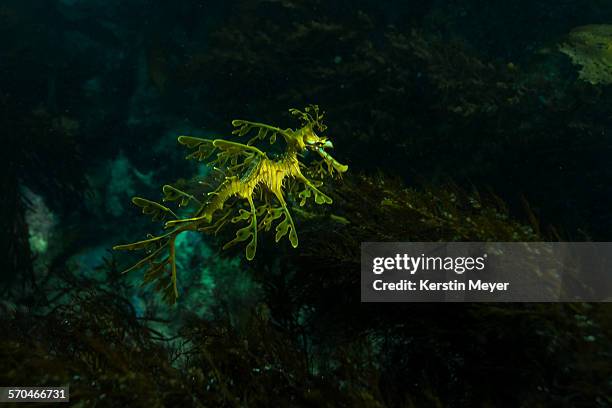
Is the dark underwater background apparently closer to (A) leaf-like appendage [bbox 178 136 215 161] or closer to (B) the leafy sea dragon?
(B) the leafy sea dragon

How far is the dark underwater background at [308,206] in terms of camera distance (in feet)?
6.35

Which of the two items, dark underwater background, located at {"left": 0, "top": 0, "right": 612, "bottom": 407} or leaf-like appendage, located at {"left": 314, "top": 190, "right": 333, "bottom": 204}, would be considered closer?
dark underwater background, located at {"left": 0, "top": 0, "right": 612, "bottom": 407}

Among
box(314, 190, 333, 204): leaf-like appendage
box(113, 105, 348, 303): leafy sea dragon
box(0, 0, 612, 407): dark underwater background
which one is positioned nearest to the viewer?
box(113, 105, 348, 303): leafy sea dragon

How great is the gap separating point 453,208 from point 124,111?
14.5ft

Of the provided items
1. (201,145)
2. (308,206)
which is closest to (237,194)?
(201,145)

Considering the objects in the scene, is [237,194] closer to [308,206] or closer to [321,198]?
[321,198]

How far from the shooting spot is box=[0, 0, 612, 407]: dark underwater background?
1935 mm

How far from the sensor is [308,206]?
9.50 ft

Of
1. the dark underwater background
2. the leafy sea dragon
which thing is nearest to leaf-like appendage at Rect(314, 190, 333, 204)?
the leafy sea dragon

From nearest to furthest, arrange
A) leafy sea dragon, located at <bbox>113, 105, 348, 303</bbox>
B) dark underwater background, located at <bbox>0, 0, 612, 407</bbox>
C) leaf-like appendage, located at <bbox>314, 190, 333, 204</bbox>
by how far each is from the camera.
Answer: leafy sea dragon, located at <bbox>113, 105, 348, 303</bbox> → dark underwater background, located at <bbox>0, 0, 612, 407</bbox> → leaf-like appendage, located at <bbox>314, 190, 333, 204</bbox>

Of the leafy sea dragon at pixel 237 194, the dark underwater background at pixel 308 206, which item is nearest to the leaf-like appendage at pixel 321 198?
the leafy sea dragon at pixel 237 194

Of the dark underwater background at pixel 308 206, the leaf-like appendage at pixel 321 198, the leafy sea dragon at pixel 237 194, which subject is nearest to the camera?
the leafy sea dragon at pixel 237 194

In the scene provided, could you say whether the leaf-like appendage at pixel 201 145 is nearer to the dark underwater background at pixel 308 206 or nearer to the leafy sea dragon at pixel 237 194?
the leafy sea dragon at pixel 237 194

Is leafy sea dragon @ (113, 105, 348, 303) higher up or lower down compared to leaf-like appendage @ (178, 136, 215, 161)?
lower down
